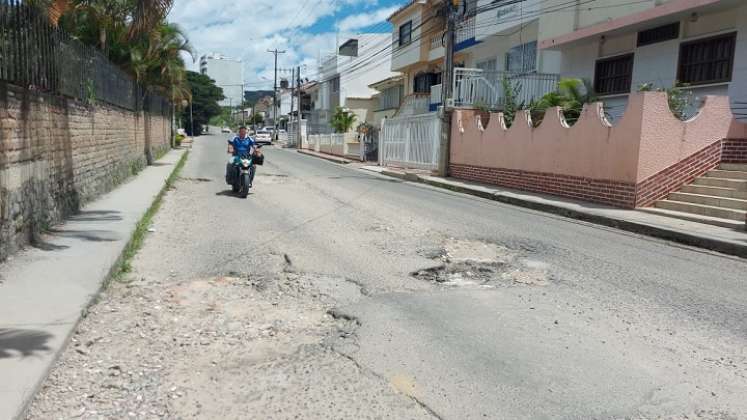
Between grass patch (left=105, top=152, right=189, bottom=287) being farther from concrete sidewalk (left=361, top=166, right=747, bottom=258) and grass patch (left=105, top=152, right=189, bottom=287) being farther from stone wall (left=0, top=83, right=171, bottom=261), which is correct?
concrete sidewalk (left=361, top=166, right=747, bottom=258)

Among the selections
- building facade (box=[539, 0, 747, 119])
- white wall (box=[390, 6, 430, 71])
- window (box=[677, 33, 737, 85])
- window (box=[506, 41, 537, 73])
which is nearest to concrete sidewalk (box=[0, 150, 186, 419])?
building facade (box=[539, 0, 747, 119])

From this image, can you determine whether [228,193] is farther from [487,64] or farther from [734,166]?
[487,64]

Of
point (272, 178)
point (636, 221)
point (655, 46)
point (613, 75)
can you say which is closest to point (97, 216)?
point (272, 178)

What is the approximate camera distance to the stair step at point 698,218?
31.0ft

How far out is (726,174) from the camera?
37.0ft

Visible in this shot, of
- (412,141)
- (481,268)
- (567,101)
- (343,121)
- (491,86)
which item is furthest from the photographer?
(343,121)

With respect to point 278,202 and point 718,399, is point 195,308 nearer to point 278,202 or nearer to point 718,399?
point 718,399

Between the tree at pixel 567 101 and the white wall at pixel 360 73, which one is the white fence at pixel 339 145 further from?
the tree at pixel 567 101

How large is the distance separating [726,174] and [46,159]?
11901 mm

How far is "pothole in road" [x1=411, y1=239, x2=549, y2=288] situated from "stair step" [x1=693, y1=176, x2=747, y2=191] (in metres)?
5.95

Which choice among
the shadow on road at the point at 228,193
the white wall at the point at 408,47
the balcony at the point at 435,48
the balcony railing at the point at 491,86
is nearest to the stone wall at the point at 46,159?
the shadow on road at the point at 228,193

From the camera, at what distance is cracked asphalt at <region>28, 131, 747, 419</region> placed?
3320 millimetres

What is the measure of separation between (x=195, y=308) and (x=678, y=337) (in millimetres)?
3923

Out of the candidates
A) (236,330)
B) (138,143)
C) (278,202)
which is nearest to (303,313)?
(236,330)
